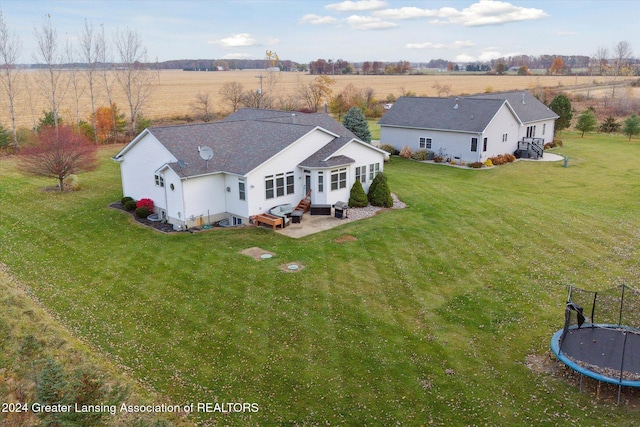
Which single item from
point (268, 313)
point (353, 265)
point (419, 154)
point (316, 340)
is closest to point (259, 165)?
point (353, 265)

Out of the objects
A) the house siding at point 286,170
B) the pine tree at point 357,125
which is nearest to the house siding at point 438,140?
the pine tree at point 357,125

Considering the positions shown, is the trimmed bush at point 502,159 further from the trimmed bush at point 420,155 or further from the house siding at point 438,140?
the trimmed bush at point 420,155

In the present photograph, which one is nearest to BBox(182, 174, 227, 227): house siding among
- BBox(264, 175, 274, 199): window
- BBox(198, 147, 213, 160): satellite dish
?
BBox(198, 147, 213, 160): satellite dish

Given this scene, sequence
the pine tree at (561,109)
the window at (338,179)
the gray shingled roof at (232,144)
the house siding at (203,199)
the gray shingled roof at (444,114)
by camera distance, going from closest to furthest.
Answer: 1. the house siding at (203,199)
2. the gray shingled roof at (232,144)
3. the window at (338,179)
4. the gray shingled roof at (444,114)
5. the pine tree at (561,109)

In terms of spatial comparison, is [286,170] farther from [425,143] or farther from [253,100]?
[253,100]

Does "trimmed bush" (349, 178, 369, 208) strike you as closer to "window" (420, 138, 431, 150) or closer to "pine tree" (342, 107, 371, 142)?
"pine tree" (342, 107, 371, 142)

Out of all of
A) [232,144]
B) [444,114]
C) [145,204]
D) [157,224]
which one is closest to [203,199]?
[157,224]

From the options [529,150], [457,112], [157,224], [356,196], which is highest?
[457,112]
